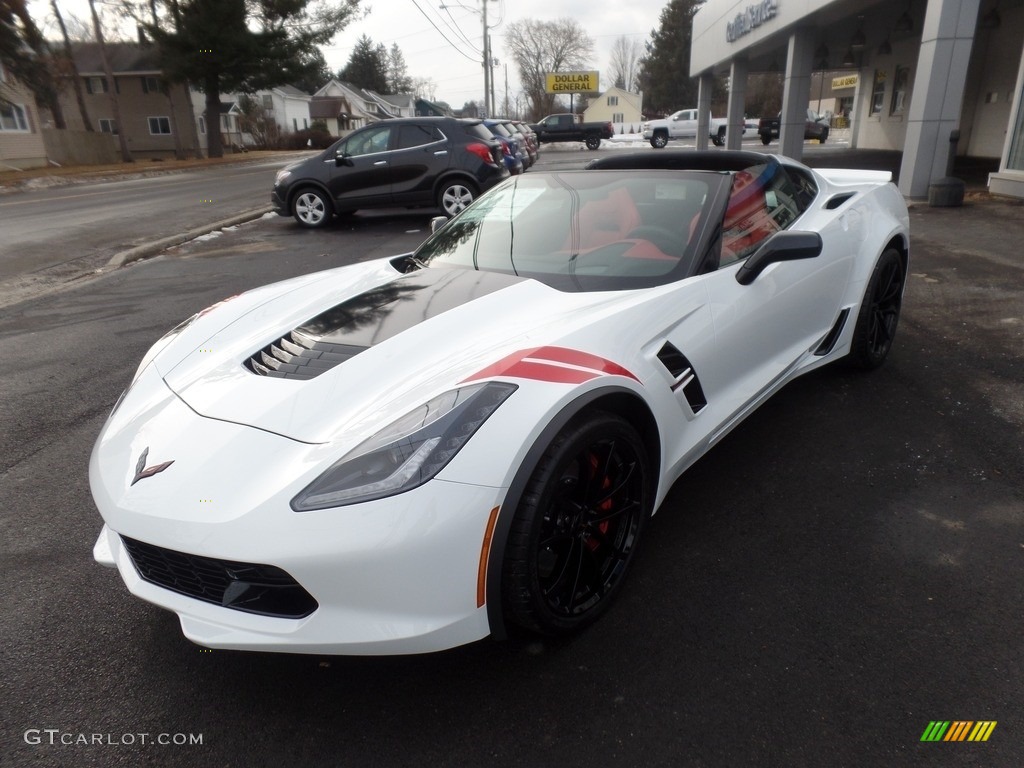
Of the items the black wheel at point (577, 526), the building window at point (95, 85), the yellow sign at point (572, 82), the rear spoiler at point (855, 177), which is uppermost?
the yellow sign at point (572, 82)

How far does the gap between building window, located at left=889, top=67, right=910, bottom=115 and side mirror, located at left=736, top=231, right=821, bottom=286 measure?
24122mm

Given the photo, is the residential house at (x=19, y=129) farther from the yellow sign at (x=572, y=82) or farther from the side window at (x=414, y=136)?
the yellow sign at (x=572, y=82)

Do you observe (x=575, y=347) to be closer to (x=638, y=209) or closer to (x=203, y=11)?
(x=638, y=209)

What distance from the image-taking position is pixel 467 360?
212 cm

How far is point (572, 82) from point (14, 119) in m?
53.6

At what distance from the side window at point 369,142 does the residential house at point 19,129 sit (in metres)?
26.0

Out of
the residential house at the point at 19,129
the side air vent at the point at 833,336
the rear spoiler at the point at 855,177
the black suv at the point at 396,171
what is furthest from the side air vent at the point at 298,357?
the residential house at the point at 19,129

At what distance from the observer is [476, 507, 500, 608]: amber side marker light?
176 cm

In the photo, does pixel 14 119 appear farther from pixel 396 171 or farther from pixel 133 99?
pixel 396 171

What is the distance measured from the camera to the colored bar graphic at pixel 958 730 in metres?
1.77

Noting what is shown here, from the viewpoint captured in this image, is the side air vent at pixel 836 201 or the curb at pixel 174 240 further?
the curb at pixel 174 240

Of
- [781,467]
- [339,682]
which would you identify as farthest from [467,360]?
[781,467]

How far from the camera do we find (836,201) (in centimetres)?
395

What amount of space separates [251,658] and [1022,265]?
7.67 meters
